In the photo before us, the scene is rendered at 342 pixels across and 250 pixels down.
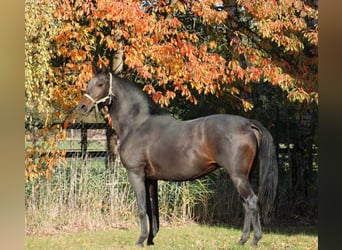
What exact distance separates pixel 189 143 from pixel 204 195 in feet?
9.85

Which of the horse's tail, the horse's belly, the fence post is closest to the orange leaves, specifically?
the horse's tail

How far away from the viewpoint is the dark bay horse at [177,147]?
5.41 metres

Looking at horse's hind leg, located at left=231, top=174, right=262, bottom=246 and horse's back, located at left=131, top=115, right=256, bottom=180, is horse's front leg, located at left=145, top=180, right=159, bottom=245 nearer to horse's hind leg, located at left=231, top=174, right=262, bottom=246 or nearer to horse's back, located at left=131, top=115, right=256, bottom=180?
horse's back, located at left=131, top=115, right=256, bottom=180

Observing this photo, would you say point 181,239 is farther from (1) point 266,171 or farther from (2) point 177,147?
(1) point 266,171

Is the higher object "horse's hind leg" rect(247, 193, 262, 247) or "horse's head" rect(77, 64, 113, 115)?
"horse's head" rect(77, 64, 113, 115)

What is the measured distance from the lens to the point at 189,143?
5590mm

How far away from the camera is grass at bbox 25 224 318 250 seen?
6.20 meters

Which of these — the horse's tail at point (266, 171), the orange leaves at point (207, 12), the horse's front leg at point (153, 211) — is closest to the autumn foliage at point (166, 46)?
the orange leaves at point (207, 12)

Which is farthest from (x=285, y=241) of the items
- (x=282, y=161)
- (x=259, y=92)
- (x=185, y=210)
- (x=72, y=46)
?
(x=72, y=46)

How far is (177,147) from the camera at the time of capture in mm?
5641

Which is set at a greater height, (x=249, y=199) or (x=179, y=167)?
(x=179, y=167)

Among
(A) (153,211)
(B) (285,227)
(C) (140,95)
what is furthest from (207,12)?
(B) (285,227)

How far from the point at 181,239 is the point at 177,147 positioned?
1.71 metres
